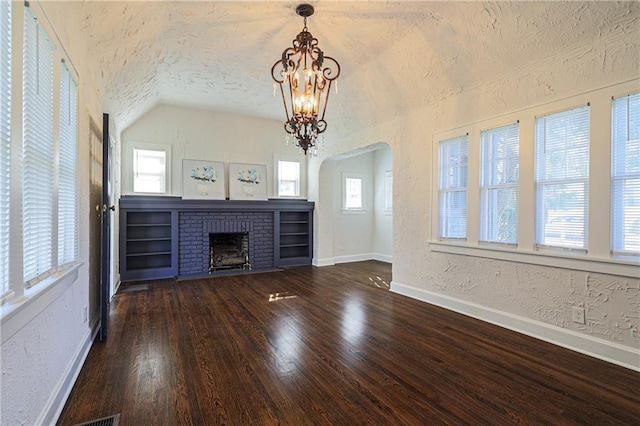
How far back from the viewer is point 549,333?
115 inches

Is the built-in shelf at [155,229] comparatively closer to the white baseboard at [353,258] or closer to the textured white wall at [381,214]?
the white baseboard at [353,258]

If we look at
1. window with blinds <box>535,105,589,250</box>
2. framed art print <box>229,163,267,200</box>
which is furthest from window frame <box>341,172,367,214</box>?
window with blinds <box>535,105,589,250</box>

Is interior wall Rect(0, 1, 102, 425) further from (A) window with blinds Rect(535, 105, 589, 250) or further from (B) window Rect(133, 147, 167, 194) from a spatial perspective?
(A) window with blinds Rect(535, 105, 589, 250)

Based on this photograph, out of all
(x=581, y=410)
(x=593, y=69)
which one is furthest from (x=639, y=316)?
(x=593, y=69)

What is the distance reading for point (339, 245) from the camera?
7336mm

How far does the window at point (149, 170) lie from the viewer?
558 centimetres

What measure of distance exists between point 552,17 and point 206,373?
13.4ft

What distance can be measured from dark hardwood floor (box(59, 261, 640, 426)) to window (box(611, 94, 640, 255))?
1.06m

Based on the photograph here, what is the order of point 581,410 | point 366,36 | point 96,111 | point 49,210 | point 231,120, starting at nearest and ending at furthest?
1. point 49,210
2. point 581,410
3. point 96,111
4. point 366,36
5. point 231,120

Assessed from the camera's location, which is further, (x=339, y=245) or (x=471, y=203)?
(x=339, y=245)

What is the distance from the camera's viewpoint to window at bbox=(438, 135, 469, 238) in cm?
379

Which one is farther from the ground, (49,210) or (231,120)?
(231,120)

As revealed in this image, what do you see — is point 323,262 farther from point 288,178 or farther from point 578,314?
point 578,314

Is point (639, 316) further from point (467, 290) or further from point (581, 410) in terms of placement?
point (467, 290)
